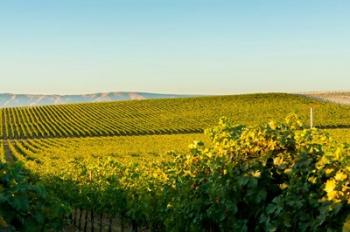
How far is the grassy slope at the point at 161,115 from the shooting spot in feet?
281

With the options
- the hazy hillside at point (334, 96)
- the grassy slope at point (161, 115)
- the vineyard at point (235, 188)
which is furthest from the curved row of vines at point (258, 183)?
the hazy hillside at point (334, 96)

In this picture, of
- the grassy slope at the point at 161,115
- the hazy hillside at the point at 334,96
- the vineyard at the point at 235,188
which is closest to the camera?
the vineyard at the point at 235,188

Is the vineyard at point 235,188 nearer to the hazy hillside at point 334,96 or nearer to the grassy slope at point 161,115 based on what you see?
the grassy slope at point 161,115

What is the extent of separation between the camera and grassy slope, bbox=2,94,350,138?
281 feet

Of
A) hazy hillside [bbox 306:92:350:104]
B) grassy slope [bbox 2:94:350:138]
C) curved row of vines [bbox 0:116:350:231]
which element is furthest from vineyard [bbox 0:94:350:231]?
hazy hillside [bbox 306:92:350:104]

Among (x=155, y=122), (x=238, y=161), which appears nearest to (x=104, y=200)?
(x=238, y=161)

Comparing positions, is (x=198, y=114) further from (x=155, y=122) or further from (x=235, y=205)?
(x=235, y=205)

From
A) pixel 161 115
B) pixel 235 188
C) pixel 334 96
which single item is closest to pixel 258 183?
pixel 235 188

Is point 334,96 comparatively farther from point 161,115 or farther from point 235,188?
point 235,188

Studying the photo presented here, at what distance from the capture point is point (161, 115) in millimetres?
101625

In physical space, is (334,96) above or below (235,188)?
below

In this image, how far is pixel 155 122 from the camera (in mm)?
93688

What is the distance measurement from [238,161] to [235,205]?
72 cm

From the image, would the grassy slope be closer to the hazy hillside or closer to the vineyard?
the hazy hillside
